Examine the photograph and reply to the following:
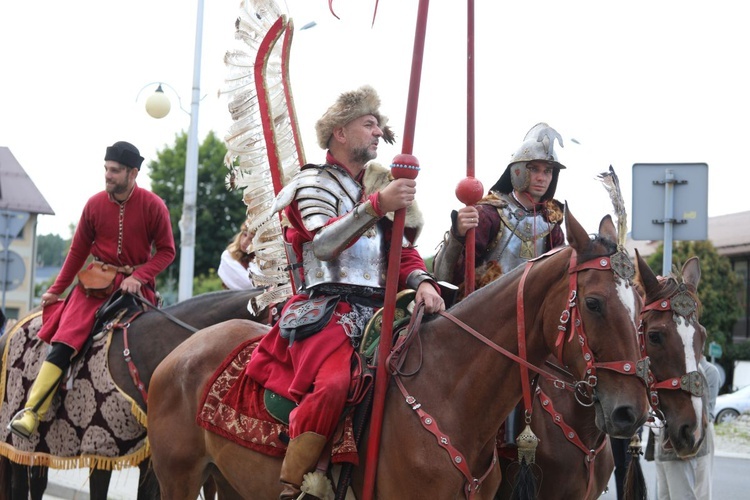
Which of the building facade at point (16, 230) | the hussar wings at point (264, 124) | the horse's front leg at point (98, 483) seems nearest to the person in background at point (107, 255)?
the horse's front leg at point (98, 483)

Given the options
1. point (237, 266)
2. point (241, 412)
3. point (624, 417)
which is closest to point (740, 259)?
point (237, 266)

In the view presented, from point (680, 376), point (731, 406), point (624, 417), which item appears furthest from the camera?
point (731, 406)

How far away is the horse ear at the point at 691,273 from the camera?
5824 millimetres

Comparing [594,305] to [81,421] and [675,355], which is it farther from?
[81,421]

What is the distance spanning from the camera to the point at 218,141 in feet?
146

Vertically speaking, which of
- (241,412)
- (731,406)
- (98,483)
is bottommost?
(731,406)

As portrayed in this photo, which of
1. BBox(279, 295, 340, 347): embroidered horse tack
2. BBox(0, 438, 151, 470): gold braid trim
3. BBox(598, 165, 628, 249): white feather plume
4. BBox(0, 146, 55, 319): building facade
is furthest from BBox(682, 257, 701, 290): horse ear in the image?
BBox(0, 146, 55, 319): building facade

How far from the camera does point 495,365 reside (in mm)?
4262

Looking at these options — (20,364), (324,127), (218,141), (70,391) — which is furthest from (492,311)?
(218,141)

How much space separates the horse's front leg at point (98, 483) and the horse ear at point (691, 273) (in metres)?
4.35

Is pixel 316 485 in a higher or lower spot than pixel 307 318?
lower

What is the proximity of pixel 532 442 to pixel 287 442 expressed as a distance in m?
1.29

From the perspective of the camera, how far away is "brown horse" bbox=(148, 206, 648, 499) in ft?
12.9

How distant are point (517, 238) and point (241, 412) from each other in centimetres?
212
